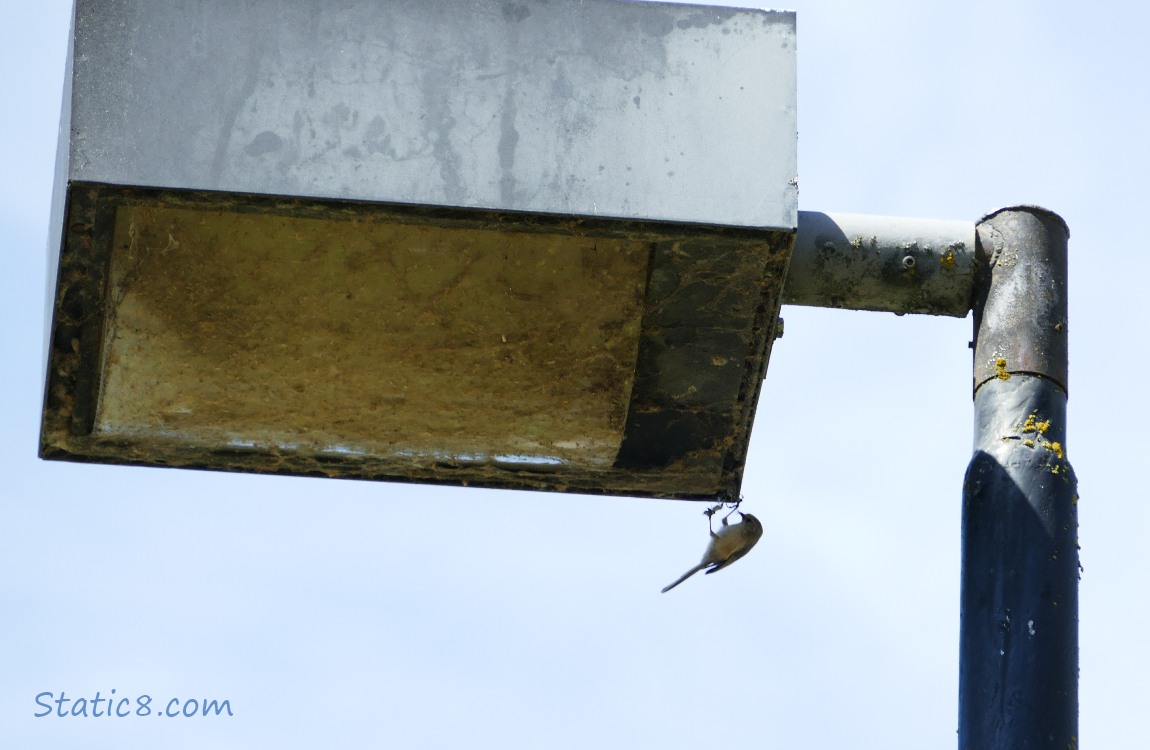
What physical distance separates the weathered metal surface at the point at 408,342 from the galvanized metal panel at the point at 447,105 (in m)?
0.07

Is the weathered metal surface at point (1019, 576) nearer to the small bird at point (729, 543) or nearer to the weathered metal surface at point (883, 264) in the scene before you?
the weathered metal surface at point (883, 264)

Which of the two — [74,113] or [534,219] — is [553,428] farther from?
[74,113]

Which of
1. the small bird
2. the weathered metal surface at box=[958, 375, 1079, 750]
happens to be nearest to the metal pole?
the weathered metal surface at box=[958, 375, 1079, 750]

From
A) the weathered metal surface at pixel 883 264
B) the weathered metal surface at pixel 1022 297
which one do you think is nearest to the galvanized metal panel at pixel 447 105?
the weathered metal surface at pixel 883 264

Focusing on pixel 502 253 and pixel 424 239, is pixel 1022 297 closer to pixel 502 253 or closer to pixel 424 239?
pixel 502 253

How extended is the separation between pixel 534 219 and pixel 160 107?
0.81 metres

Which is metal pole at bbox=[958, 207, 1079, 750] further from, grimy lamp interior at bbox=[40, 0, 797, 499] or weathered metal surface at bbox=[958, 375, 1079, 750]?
grimy lamp interior at bbox=[40, 0, 797, 499]

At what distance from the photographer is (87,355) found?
4434 millimetres

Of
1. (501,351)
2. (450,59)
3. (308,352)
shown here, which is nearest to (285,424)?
(308,352)

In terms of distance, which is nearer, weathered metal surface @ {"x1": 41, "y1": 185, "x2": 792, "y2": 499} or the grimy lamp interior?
the grimy lamp interior

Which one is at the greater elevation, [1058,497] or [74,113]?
[74,113]

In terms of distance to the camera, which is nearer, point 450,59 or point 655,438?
point 450,59

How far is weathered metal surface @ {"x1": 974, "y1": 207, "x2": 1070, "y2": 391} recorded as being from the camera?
4.06 meters

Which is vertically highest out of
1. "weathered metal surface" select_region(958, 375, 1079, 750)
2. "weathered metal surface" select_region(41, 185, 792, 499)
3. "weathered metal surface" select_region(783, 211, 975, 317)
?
"weathered metal surface" select_region(783, 211, 975, 317)
